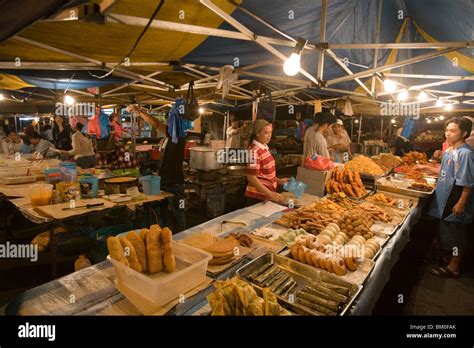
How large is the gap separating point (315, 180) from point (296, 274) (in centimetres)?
260

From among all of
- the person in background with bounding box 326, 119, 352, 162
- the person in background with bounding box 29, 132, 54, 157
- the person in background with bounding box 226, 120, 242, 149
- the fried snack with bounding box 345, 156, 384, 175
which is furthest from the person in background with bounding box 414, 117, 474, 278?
the person in background with bounding box 29, 132, 54, 157

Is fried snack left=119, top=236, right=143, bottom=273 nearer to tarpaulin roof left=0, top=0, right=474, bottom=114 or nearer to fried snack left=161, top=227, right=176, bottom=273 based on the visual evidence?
fried snack left=161, top=227, right=176, bottom=273

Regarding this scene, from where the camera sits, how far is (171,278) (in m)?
1.58

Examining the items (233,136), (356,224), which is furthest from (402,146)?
(356,224)

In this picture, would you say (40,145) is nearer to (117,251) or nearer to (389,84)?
(117,251)

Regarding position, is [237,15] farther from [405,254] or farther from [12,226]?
[12,226]

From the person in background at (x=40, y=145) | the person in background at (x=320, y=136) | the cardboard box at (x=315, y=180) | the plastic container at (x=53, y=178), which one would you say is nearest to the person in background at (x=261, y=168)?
the cardboard box at (x=315, y=180)

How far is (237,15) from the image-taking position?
9.83 ft

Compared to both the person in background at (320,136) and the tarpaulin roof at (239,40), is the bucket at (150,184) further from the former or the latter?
the person in background at (320,136)

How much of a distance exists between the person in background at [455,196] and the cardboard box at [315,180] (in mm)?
1911

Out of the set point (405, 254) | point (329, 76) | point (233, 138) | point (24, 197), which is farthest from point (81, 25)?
point (233, 138)

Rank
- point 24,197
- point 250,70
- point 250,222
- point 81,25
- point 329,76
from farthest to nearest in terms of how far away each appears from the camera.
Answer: point 329,76 → point 250,70 → point 24,197 → point 250,222 → point 81,25

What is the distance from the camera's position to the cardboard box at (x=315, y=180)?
4.53m

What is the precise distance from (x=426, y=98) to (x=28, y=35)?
9.50m
